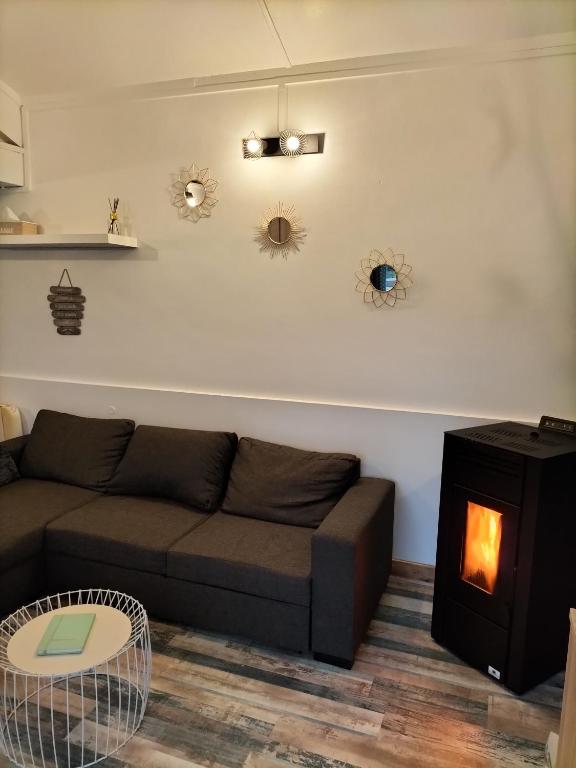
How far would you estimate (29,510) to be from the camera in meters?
2.71

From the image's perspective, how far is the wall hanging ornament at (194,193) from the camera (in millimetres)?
3008

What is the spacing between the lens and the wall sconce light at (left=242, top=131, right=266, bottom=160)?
2.82 meters

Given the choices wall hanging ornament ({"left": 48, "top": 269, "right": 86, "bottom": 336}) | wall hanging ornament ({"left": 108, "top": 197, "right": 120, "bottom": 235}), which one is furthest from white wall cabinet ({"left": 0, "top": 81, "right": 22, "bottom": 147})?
wall hanging ornament ({"left": 48, "top": 269, "right": 86, "bottom": 336})

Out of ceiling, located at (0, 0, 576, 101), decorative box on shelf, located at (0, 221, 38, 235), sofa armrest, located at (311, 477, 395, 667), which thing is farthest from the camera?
decorative box on shelf, located at (0, 221, 38, 235)

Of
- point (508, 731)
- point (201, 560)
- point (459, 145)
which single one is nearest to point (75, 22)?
point (459, 145)

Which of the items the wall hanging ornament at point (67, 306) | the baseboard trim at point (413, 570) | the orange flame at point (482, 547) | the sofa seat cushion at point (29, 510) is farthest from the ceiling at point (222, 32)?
the baseboard trim at point (413, 570)

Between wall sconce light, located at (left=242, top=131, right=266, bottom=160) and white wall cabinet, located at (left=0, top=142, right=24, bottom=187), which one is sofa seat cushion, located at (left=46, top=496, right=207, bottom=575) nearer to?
wall sconce light, located at (left=242, top=131, right=266, bottom=160)

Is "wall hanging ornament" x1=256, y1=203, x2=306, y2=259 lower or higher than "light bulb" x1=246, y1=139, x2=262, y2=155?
lower

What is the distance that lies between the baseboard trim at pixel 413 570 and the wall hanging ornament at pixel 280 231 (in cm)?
188

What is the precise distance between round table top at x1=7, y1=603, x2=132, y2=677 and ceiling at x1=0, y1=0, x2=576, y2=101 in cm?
277

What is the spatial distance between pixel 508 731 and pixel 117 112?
12.2 feet

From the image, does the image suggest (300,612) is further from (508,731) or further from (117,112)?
(117,112)

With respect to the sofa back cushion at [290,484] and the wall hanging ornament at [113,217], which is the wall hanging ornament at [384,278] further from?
the wall hanging ornament at [113,217]

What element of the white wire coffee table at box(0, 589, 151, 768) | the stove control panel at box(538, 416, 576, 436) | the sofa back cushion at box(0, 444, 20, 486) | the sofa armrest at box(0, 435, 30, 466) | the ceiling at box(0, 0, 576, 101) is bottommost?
the white wire coffee table at box(0, 589, 151, 768)
